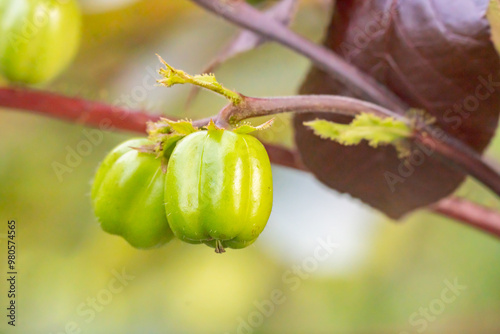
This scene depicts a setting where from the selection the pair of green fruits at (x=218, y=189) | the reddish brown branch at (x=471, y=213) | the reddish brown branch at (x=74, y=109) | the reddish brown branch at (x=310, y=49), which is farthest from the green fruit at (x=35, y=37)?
the reddish brown branch at (x=471, y=213)

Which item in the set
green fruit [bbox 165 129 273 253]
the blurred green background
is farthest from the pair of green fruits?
the blurred green background

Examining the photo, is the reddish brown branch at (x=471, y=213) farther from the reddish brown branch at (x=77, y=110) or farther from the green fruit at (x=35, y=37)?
the green fruit at (x=35, y=37)

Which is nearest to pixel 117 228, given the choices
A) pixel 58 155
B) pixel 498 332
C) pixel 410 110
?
pixel 410 110

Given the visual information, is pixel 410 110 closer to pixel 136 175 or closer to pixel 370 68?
pixel 370 68

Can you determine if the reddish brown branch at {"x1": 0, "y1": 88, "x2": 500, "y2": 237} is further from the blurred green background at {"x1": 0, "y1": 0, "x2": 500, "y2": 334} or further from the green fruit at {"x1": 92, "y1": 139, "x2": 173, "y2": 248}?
the blurred green background at {"x1": 0, "y1": 0, "x2": 500, "y2": 334}

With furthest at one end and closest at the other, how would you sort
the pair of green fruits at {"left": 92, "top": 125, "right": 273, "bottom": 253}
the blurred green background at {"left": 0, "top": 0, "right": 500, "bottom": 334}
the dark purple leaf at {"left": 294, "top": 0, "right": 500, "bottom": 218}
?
the blurred green background at {"left": 0, "top": 0, "right": 500, "bottom": 334} → the dark purple leaf at {"left": 294, "top": 0, "right": 500, "bottom": 218} → the pair of green fruits at {"left": 92, "top": 125, "right": 273, "bottom": 253}

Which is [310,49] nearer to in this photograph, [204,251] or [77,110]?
[77,110]
